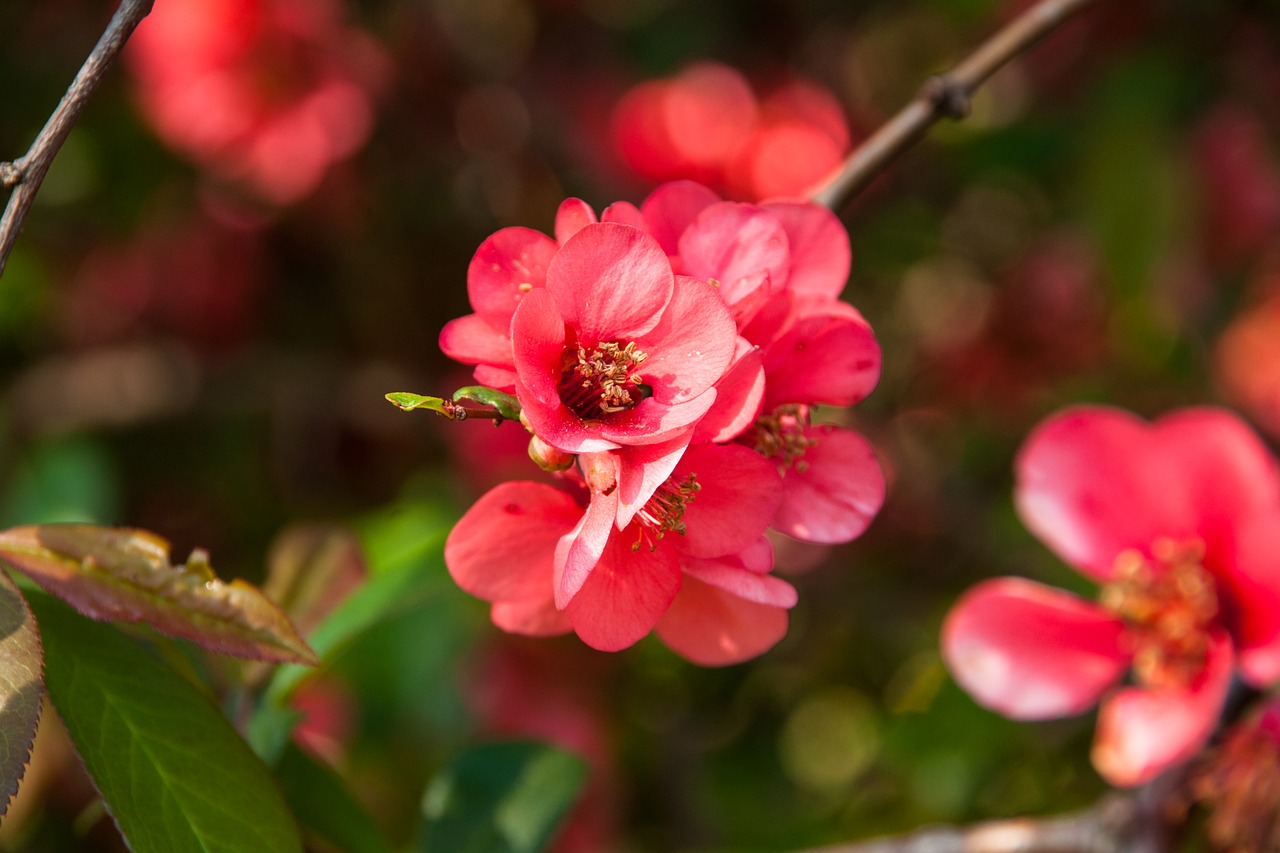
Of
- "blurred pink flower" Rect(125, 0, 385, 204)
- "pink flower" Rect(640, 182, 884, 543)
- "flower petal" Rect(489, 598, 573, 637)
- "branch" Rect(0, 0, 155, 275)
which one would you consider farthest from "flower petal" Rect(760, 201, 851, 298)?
"blurred pink flower" Rect(125, 0, 385, 204)

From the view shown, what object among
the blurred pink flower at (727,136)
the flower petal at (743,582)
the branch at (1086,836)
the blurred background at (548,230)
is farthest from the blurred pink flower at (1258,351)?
the flower petal at (743,582)

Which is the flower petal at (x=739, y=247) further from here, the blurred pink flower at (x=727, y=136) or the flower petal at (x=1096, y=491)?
the blurred pink flower at (x=727, y=136)

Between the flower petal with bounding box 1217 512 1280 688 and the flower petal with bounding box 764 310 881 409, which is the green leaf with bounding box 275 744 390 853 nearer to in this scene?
the flower petal with bounding box 764 310 881 409

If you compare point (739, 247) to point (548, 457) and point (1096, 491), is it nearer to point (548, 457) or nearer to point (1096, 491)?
point (548, 457)

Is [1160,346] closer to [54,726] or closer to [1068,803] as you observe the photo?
[1068,803]

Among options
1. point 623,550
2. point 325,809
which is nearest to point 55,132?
point 623,550

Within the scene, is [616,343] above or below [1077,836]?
above

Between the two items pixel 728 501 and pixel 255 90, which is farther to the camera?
pixel 255 90
